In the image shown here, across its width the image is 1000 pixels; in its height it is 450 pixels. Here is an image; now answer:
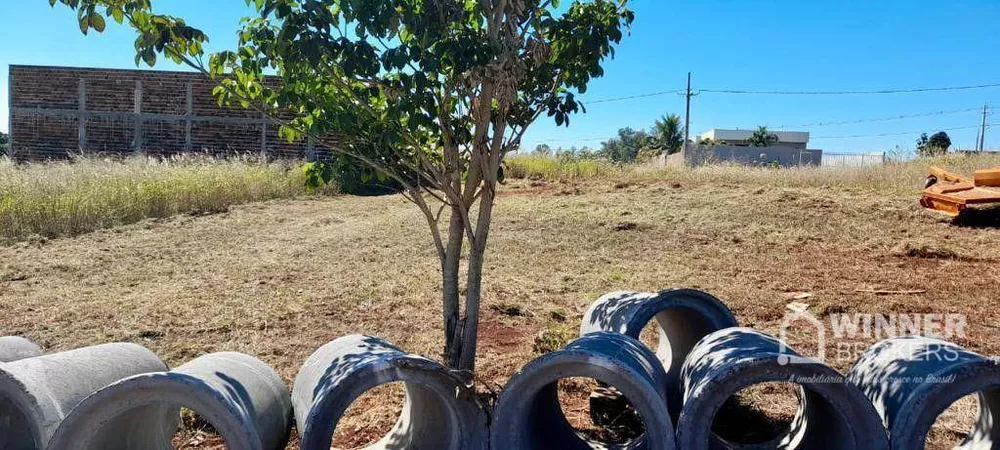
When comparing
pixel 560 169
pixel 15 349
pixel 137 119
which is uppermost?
pixel 137 119

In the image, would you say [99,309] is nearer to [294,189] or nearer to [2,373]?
[2,373]

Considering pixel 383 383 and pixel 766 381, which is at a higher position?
pixel 766 381

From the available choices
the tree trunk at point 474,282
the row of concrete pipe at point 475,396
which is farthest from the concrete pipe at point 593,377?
the tree trunk at point 474,282

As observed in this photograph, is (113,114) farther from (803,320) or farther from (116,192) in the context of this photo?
(803,320)

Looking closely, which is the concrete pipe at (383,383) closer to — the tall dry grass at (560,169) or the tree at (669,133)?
the tall dry grass at (560,169)

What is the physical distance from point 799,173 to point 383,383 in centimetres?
1405

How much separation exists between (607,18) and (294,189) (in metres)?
13.2

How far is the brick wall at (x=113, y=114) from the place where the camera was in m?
18.6

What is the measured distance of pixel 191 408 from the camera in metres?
2.26

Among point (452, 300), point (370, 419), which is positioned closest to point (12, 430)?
point (370, 419)

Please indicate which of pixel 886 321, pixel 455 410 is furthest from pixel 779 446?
pixel 886 321

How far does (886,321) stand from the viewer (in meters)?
5.13

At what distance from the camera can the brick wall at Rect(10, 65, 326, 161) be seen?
18.6 m

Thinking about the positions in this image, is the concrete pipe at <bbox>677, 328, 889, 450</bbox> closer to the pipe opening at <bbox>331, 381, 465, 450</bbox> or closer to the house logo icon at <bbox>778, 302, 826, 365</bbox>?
the pipe opening at <bbox>331, 381, 465, 450</bbox>
